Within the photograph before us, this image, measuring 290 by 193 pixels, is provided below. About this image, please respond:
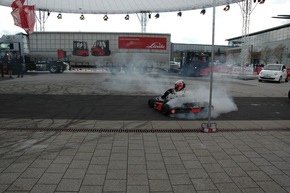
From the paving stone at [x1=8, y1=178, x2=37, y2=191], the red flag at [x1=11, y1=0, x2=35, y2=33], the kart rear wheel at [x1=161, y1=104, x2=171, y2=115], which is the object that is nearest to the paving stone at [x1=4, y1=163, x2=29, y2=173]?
the paving stone at [x1=8, y1=178, x2=37, y2=191]

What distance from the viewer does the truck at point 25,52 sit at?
73.5 ft

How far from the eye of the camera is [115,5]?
29.1 m

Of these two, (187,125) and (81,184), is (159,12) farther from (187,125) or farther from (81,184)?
(81,184)

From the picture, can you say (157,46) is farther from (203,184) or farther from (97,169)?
(203,184)

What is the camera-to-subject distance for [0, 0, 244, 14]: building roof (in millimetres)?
27547

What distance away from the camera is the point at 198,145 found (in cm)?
489

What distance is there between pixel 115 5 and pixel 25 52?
495 inches

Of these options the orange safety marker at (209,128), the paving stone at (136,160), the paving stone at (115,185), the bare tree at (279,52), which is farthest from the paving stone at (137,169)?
the bare tree at (279,52)

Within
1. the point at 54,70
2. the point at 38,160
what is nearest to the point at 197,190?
the point at 38,160

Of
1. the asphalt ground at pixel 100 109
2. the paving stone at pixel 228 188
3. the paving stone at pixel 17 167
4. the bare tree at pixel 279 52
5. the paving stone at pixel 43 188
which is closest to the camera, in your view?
the paving stone at pixel 43 188

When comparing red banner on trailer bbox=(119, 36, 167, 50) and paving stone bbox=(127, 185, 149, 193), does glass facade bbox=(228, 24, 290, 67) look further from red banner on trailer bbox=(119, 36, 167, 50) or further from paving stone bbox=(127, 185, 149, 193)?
paving stone bbox=(127, 185, 149, 193)

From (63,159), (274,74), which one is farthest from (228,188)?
(274,74)

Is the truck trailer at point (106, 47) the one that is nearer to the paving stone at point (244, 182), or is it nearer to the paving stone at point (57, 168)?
the paving stone at point (57, 168)

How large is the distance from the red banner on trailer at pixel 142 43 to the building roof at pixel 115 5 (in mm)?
6536
